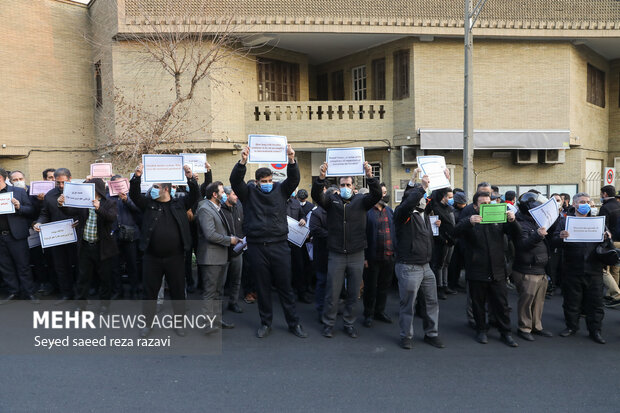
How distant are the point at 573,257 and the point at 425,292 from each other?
2099 mm

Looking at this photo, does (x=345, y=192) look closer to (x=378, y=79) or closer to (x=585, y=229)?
(x=585, y=229)

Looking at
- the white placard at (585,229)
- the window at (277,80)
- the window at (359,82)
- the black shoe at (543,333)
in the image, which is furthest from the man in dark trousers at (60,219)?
the window at (359,82)

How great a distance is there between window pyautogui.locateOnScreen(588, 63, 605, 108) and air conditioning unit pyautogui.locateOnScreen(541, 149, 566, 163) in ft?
11.3

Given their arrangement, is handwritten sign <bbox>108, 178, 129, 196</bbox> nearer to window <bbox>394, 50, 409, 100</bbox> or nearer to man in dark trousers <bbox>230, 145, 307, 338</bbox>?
man in dark trousers <bbox>230, 145, 307, 338</bbox>

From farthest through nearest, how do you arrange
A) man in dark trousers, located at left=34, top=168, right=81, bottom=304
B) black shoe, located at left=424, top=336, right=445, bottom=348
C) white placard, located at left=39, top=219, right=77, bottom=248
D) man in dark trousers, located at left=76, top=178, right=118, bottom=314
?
man in dark trousers, located at left=34, top=168, right=81, bottom=304 < white placard, located at left=39, top=219, right=77, bottom=248 < man in dark trousers, located at left=76, top=178, right=118, bottom=314 < black shoe, located at left=424, top=336, right=445, bottom=348

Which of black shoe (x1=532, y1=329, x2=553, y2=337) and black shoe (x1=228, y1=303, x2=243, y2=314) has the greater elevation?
black shoe (x1=228, y1=303, x2=243, y2=314)

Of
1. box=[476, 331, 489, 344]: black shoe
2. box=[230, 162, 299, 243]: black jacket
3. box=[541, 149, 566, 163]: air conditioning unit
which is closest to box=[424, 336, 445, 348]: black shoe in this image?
box=[476, 331, 489, 344]: black shoe

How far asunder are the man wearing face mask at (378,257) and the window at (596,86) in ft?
52.4

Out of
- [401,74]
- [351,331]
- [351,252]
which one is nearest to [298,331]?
[351,331]

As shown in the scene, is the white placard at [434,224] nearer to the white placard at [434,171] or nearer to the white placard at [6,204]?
the white placard at [434,171]

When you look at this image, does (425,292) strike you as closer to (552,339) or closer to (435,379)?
(435,379)

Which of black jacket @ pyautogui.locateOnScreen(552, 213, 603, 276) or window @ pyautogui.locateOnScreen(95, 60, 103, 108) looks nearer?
black jacket @ pyautogui.locateOnScreen(552, 213, 603, 276)

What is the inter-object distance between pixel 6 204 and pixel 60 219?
80 centimetres

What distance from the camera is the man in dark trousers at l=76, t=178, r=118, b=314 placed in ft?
21.1
